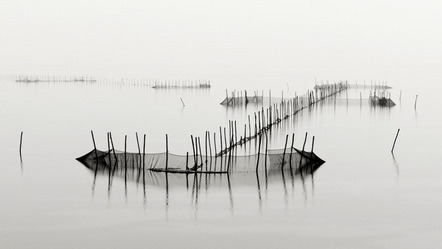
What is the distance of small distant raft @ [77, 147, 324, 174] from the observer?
Result: 53.2 ft

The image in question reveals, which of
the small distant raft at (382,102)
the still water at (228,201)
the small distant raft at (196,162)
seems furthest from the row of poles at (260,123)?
the small distant raft at (382,102)

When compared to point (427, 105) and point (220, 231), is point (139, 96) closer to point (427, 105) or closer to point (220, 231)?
point (427, 105)

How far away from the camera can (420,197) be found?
15.5 metres

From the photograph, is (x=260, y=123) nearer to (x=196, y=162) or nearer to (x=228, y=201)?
(x=196, y=162)

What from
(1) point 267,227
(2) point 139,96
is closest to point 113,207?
(1) point 267,227

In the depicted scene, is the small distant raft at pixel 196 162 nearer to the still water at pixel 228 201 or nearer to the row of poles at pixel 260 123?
Result: the still water at pixel 228 201

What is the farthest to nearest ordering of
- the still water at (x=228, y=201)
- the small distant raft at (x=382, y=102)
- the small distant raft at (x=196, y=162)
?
1. the small distant raft at (x=382, y=102)
2. the small distant raft at (x=196, y=162)
3. the still water at (x=228, y=201)

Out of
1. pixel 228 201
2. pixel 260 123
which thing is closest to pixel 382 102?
pixel 260 123

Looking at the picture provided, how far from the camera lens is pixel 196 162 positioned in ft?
52.5

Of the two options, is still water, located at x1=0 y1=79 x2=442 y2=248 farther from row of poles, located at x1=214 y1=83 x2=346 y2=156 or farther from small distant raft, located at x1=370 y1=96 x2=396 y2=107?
small distant raft, located at x1=370 y1=96 x2=396 y2=107

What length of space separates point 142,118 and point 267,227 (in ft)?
73.9

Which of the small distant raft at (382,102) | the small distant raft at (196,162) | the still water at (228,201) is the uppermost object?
the small distant raft at (382,102)

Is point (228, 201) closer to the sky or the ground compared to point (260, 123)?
closer to the ground

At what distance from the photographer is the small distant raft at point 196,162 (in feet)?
53.2
